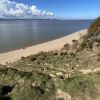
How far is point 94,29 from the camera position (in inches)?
1020

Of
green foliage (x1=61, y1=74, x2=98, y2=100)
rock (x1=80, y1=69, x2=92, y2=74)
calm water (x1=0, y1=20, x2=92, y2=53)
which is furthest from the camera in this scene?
calm water (x1=0, y1=20, x2=92, y2=53)

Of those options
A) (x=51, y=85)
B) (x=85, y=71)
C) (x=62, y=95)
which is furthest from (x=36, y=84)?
(x=85, y=71)

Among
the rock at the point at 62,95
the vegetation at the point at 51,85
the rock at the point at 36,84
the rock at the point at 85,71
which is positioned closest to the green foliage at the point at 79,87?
the vegetation at the point at 51,85

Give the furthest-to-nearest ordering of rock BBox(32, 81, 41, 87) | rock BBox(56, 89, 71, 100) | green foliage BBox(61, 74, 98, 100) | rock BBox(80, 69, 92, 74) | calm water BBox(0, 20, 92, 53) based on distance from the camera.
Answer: calm water BBox(0, 20, 92, 53)
rock BBox(80, 69, 92, 74)
rock BBox(32, 81, 41, 87)
green foliage BBox(61, 74, 98, 100)
rock BBox(56, 89, 71, 100)

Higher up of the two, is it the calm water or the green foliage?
the green foliage

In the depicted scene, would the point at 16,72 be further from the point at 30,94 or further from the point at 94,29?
the point at 94,29

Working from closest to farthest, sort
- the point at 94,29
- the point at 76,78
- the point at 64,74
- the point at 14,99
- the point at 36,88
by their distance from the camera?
the point at 14,99
the point at 36,88
the point at 76,78
the point at 64,74
the point at 94,29

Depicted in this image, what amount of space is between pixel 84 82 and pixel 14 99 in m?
3.33

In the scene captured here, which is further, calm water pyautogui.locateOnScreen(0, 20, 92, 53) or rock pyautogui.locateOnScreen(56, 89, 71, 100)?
calm water pyautogui.locateOnScreen(0, 20, 92, 53)

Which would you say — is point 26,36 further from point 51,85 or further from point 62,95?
point 62,95

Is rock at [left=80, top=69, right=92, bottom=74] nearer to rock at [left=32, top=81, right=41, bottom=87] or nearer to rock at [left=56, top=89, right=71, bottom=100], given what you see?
rock at [left=56, top=89, right=71, bottom=100]

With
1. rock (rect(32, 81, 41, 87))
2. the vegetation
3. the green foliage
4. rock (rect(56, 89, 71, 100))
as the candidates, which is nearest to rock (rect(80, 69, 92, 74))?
the vegetation

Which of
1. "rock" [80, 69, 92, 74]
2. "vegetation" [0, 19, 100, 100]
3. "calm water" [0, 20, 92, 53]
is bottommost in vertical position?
"calm water" [0, 20, 92, 53]

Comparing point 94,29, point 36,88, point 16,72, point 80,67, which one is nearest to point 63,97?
point 36,88
